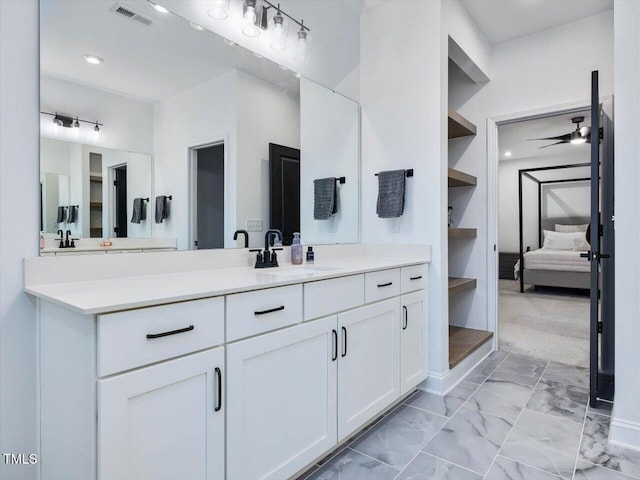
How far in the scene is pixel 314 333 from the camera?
1571 millimetres

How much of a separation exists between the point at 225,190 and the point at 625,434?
2461 mm

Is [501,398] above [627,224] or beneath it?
beneath

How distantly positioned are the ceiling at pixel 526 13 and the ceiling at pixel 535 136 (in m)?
2.19

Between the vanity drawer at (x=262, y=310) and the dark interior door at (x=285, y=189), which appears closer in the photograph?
the vanity drawer at (x=262, y=310)

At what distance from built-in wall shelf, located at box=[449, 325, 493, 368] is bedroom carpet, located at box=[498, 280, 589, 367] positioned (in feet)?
1.33

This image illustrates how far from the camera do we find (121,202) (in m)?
1.65

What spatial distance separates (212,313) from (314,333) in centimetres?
52

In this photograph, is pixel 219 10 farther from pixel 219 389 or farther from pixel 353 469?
pixel 353 469

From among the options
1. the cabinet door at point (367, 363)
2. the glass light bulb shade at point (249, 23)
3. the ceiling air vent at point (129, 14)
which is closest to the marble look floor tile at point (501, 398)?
the cabinet door at point (367, 363)

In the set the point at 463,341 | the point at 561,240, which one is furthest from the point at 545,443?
the point at 561,240

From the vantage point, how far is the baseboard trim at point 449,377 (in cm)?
248

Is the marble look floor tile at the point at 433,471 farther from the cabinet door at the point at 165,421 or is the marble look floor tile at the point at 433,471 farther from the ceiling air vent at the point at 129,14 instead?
the ceiling air vent at the point at 129,14

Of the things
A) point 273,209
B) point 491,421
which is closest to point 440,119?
Answer: point 273,209

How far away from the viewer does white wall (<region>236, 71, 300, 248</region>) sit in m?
2.12
